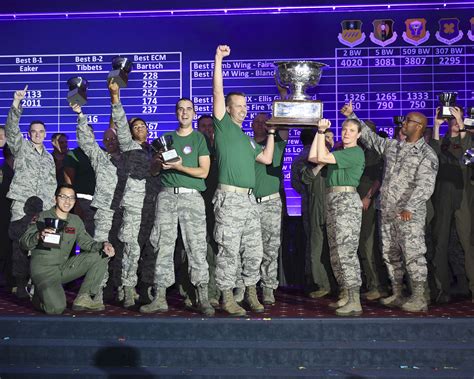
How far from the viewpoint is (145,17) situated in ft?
31.4

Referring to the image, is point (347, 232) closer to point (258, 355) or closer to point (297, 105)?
point (297, 105)

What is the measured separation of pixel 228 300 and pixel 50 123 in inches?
159

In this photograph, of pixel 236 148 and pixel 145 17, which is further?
pixel 145 17

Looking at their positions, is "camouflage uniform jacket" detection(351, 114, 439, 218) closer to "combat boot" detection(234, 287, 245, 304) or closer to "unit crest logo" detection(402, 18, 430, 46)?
"combat boot" detection(234, 287, 245, 304)

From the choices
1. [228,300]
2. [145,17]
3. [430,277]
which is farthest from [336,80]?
[228,300]

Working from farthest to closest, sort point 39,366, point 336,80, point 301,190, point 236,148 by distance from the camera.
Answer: point 336,80
point 301,190
point 236,148
point 39,366

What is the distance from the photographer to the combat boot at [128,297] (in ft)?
22.8

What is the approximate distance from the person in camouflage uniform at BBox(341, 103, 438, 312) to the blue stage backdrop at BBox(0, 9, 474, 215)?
2.38 m

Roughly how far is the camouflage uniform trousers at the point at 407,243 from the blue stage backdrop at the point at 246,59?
2521mm

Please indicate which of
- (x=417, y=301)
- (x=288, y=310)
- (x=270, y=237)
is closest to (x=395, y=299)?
(x=417, y=301)

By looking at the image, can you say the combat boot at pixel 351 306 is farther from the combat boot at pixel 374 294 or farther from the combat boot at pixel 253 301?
the combat boot at pixel 374 294

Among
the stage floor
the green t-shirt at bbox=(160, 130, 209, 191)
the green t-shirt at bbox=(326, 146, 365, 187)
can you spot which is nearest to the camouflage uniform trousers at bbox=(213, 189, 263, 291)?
the green t-shirt at bbox=(160, 130, 209, 191)

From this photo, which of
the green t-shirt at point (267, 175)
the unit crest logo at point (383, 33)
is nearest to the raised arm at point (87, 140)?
the green t-shirt at point (267, 175)

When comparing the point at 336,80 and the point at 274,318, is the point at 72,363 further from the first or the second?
the point at 336,80
